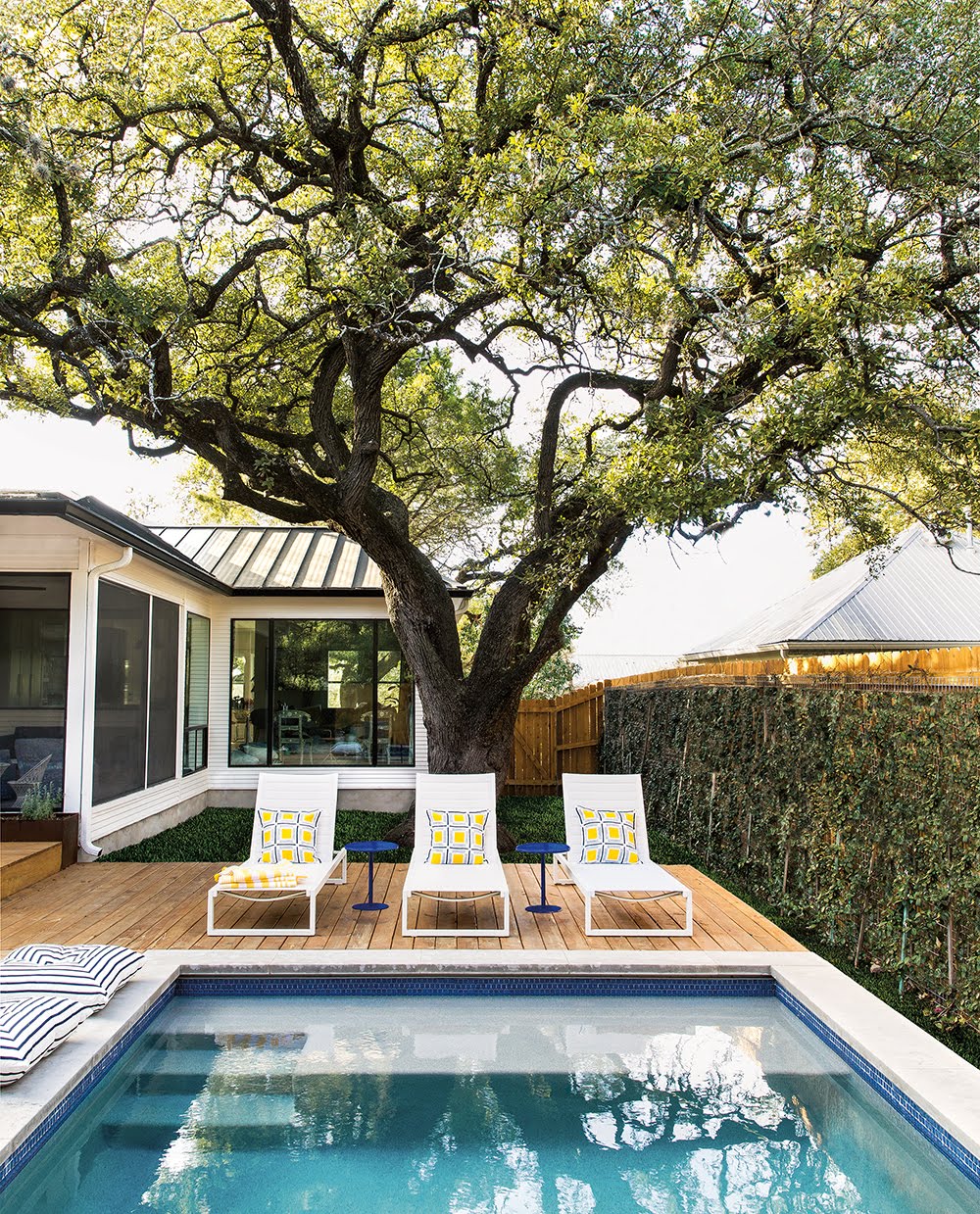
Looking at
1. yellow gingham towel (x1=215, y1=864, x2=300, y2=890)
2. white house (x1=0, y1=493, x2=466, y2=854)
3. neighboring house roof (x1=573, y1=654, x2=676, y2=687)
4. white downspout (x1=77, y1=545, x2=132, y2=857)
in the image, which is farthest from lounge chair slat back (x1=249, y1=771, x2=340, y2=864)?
neighboring house roof (x1=573, y1=654, x2=676, y2=687)

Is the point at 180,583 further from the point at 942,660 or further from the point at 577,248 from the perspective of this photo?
the point at 942,660

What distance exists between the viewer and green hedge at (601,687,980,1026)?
5094 mm

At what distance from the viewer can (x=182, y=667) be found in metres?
12.4

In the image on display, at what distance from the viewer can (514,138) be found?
7.21 metres

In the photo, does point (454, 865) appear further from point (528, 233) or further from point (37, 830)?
point (528, 233)

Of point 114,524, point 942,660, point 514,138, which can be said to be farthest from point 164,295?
point 942,660

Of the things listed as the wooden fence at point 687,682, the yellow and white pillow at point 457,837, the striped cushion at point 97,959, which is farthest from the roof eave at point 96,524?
the wooden fence at point 687,682

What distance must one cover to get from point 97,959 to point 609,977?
3.04 m

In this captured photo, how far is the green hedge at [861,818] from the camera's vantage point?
5094 millimetres

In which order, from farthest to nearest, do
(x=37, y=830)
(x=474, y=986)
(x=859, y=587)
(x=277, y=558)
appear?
(x=859, y=587), (x=277, y=558), (x=37, y=830), (x=474, y=986)

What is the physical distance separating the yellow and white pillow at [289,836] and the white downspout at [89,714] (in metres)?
2.18

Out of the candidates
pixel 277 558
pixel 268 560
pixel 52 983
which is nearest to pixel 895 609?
pixel 277 558

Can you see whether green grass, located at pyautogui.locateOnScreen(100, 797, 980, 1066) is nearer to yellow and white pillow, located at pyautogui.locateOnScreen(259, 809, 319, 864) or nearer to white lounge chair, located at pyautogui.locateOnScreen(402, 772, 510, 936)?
yellow and white pillow, located at pyautogui.locateOnScreen(259, 809, 319, 864)

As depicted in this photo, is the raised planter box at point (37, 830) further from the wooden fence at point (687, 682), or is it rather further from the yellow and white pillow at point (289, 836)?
the wooden fence at point (687, 682)
